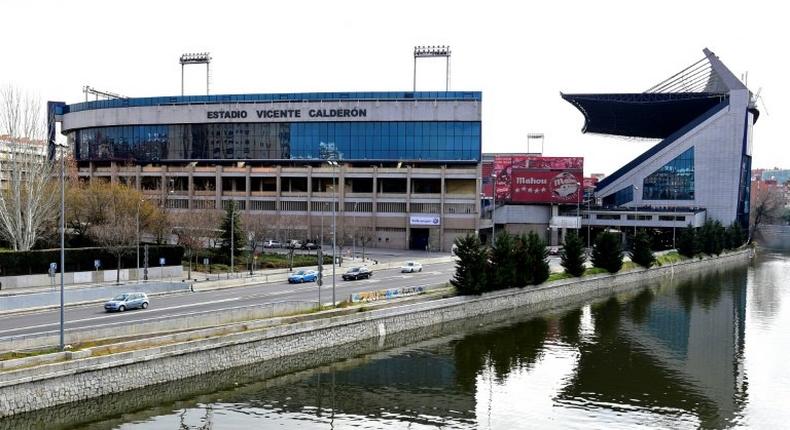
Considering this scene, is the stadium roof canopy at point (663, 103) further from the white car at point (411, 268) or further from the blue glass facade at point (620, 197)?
the white car at point (411, 268)

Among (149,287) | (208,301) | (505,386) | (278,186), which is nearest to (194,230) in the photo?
(149,287)

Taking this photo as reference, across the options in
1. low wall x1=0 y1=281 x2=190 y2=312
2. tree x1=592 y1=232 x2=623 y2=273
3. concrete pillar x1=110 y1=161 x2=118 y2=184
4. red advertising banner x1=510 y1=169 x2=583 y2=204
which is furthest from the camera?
red advertising banner x1=510 y1=169 x2=583 y2=204

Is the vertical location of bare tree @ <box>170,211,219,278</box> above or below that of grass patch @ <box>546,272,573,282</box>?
above

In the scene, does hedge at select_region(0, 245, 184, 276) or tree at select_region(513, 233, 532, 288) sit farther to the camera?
tree at select_region(513, 233, 532, 288)

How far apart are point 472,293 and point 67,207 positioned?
136 ft

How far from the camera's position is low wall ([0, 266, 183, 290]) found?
50469mm

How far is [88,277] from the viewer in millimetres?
55531

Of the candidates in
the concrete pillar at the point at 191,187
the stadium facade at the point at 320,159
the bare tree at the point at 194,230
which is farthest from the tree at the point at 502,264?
the concrete pillar at the point at 191,187

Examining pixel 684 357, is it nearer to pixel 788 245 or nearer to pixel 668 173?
pixel 668 173

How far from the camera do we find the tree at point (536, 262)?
58916 millimetres

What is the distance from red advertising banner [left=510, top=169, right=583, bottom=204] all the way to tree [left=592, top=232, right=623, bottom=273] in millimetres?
38226

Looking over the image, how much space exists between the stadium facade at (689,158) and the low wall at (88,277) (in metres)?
79.2

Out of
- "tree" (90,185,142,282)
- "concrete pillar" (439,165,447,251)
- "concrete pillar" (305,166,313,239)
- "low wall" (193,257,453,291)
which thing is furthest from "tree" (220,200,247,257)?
"concrete pillar" (439,165,447,251)

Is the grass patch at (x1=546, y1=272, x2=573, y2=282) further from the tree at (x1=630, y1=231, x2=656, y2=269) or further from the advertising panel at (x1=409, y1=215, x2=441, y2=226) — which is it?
the advertising panel at (x1=409, y1=215, x2=441, y2=226)
